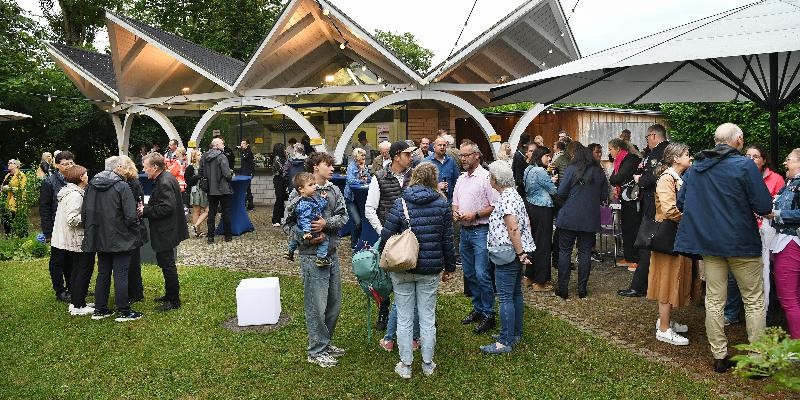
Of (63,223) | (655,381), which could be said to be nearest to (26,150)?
(63,223)

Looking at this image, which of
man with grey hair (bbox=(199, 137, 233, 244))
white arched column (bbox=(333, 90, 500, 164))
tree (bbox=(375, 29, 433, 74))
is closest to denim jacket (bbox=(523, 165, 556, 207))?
man with grey hair (bbox=(199, 137, 233, 244))

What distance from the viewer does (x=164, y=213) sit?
6156 millimetres

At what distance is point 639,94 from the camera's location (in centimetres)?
767

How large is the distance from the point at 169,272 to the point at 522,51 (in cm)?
1066

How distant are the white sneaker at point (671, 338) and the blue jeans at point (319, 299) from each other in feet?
8.94

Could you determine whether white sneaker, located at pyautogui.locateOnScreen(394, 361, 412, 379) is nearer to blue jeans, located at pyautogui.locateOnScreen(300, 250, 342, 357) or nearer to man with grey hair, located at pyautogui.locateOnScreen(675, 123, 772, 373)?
blue jeans, located at pyautogui.locateOnScreen(300, 250, 342, 357)

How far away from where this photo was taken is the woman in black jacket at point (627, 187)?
7.64 metres

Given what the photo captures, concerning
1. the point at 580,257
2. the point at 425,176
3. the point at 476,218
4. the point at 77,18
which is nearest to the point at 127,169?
the point at 425,176

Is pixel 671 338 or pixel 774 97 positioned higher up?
pixel 774 97

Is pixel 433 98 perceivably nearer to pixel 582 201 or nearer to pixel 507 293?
pixel 582 201

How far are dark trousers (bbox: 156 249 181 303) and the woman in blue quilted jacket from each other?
9.53ft

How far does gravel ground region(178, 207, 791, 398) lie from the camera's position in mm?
4660

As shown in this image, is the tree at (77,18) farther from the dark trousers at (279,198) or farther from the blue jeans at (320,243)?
the blue jeans at (320,243)

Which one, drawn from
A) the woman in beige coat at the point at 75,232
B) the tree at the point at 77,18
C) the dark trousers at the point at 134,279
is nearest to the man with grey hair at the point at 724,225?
the dark trousers at the point at 134,279
